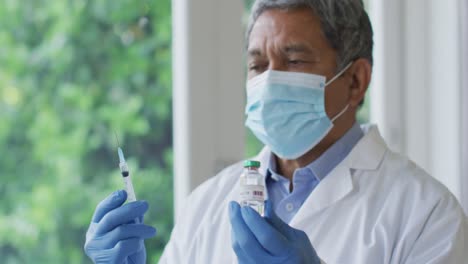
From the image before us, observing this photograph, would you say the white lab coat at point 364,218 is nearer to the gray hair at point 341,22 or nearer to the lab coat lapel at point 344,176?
the lab coat lapel at point 344,176

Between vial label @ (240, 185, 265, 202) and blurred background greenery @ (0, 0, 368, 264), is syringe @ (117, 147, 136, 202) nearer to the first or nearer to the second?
vial label @ (240, 185, 265, 202)

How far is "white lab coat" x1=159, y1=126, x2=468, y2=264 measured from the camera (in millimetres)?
1740

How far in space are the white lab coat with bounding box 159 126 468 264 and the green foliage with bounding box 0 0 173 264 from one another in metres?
0.67

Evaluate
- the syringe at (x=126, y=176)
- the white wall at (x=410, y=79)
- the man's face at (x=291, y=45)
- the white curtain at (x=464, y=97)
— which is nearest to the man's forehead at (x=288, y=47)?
the man's face at (x=291, y=45)

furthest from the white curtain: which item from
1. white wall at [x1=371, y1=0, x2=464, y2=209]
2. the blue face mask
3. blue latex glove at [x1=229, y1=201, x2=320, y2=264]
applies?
blue latex glove at [x1=229, y1=201, x2=320, y2=264]

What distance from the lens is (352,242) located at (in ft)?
5.88

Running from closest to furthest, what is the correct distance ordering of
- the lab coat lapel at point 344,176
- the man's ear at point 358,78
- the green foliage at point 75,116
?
the lab coat lapel at point 344,176
the man's ear at point 358,78
the green foliage at point 75,116

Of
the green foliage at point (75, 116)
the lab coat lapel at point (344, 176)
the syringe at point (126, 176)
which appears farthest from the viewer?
the green foliage at point (75, 116)

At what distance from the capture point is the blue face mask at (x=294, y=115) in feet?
6.29

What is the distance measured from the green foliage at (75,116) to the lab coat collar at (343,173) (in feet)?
2.57

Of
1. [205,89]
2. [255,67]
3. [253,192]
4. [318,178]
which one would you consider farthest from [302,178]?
[205,89]

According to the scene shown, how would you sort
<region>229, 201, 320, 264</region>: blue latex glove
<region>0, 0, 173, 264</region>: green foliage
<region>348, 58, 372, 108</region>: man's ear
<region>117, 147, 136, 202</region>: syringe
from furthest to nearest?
<region>0, 0, 173, 264</region>: green foliage, <region>348, 58, 372, 108</region>: man's ear, <region>117, 147, 136, 202</region>: syringe, <region>229, 201, 320, 264</region>: blue latex glove

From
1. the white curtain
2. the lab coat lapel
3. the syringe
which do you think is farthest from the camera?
the white curtain

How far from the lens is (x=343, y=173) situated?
75.3 inches
